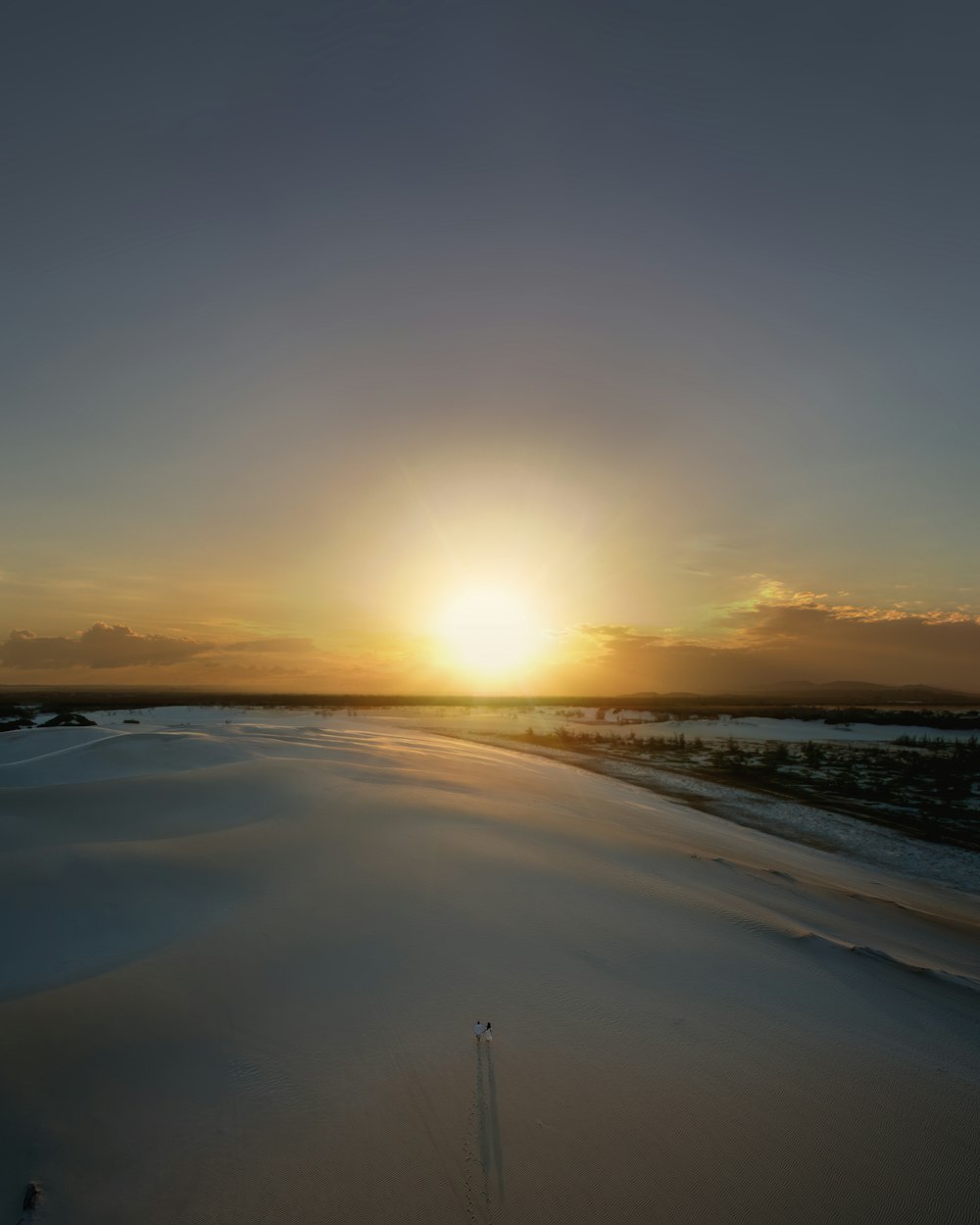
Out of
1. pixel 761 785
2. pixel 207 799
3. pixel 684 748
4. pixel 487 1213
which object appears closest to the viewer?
pixel 487 1213

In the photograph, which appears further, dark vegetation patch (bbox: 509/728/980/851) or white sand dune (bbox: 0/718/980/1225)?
dark vegetation patch (bbox: 509/728/980/851)

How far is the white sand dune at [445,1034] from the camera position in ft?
9.02

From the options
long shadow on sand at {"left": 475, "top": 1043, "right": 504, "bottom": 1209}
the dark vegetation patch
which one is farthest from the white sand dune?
the dark vegetation patch

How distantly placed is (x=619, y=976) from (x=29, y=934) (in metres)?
4.43

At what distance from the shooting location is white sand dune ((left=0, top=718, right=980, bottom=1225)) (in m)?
2.75

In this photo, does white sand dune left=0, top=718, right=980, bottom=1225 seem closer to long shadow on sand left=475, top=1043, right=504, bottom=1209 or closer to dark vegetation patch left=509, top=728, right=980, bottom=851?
long shadow on sand left=475, top=1043, right=504, bottom=1209

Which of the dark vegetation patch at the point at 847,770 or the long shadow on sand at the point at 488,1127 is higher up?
the long shadow on sand at the point at 488,1127

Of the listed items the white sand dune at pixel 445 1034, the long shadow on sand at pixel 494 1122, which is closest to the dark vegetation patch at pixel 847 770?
the white sand dune at pixel 445 1034

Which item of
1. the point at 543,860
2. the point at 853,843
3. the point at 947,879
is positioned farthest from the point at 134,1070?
the point at 853,843

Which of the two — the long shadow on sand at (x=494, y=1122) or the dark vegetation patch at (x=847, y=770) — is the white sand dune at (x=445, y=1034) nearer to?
the long shadow on sand at (x=494, y=1122)

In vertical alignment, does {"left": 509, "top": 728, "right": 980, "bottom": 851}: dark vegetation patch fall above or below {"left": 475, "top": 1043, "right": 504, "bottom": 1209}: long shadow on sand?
below

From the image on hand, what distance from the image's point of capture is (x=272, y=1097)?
3133 millimetres

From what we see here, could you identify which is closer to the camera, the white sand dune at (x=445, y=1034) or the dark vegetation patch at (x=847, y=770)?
the white sand dune at (x=445, y=1034)

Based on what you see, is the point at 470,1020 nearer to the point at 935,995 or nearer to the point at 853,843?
the point at 935,995
